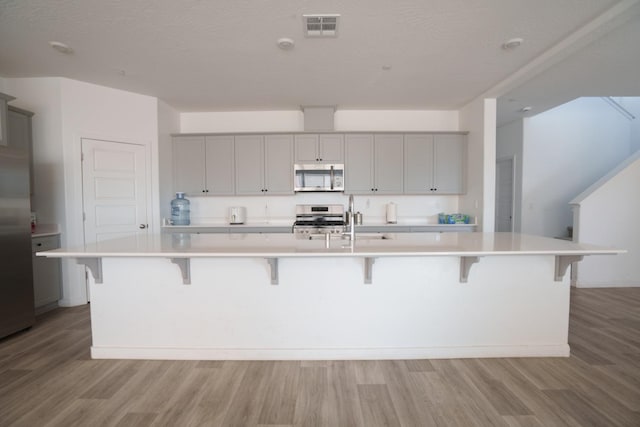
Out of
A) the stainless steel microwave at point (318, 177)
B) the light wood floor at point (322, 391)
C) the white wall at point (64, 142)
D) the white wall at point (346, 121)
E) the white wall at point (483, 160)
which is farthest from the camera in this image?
the white wall at point (346, 121)

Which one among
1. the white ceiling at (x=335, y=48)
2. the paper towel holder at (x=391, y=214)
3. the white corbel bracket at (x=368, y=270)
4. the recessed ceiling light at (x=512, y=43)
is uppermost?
the white ceiling at (x=335, y=48)

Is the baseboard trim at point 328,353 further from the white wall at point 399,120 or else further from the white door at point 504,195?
the white door at point 504,195

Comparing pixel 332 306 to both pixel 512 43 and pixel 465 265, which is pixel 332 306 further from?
pixel 512 43

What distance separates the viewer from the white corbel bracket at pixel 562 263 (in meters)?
2.24

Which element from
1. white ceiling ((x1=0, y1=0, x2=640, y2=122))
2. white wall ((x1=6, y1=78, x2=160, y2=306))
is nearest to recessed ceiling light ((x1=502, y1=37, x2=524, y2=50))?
white ceiling ((x1=0, y1=0, x2=640, y2=122))

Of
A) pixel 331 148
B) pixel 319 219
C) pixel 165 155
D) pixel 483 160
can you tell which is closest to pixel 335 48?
pixel 331 148

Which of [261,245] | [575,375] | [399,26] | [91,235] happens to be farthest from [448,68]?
[91,235]

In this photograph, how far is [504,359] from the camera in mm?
2334

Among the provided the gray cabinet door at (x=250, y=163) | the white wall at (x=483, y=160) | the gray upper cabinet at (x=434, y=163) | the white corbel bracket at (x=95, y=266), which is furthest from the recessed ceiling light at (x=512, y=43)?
the white corbel bracket at (x=95, y=266)

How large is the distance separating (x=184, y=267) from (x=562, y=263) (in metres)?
2.84

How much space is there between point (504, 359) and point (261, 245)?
2.06 metres

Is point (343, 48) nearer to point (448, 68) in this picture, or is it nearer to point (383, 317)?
point (448, 68)

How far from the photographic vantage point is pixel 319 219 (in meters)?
4.62

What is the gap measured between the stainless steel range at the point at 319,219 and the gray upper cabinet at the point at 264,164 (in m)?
0.42
